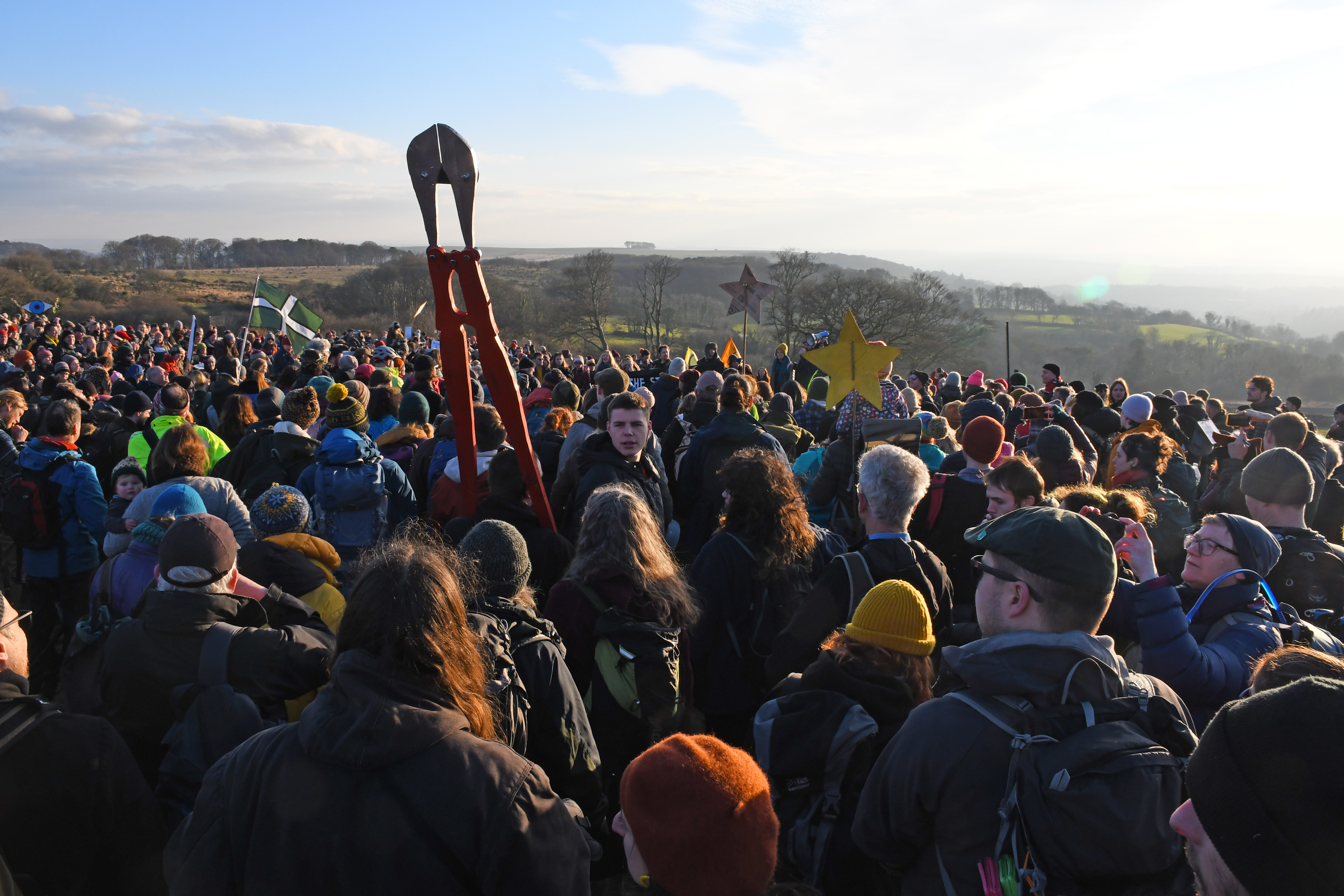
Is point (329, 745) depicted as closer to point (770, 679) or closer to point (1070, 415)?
point (770, 679)

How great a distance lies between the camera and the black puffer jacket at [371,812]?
159 cm

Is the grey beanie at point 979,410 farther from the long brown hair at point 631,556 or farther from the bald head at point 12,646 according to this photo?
the bald head at point 12,646

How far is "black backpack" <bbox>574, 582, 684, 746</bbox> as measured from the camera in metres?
2.88

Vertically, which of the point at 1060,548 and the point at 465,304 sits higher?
the point at 465,304

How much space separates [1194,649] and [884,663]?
1.03 meters

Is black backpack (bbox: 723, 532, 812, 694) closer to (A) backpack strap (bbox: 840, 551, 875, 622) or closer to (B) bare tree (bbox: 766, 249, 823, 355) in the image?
(A) backpack strap (bbox: 840, 551, 875, 622)

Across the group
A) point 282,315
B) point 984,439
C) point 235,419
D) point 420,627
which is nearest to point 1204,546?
point 984,439

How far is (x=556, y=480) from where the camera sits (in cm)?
482

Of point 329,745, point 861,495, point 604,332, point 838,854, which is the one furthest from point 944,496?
point 604,332

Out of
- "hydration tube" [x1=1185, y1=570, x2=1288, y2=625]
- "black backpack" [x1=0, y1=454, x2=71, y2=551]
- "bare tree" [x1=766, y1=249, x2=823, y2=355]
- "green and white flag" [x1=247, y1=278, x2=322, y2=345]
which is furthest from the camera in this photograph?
"bare tree" [x1=766, y1=249, x2=823, y2=355]

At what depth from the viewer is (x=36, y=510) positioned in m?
4.95

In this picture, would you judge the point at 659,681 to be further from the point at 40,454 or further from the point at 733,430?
the point at 40,454

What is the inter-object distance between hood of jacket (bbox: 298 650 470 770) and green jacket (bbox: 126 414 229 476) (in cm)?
452

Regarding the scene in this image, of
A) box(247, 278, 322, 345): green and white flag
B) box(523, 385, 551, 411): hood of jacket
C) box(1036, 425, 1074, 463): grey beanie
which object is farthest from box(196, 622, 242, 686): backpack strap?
box(247, 278, 322, 345): green and white flag
